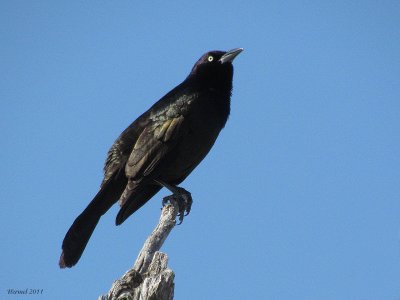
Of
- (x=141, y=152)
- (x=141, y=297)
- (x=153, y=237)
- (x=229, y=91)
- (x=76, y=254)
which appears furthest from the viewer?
(x=229, y=91)

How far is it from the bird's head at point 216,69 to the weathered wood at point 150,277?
2871 millimetres

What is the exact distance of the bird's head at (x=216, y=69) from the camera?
27.0 feet

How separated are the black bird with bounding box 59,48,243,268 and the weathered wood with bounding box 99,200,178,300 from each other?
161 centimetres

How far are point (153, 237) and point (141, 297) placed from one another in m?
0.96

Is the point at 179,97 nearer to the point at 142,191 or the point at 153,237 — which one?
the point at 142,191

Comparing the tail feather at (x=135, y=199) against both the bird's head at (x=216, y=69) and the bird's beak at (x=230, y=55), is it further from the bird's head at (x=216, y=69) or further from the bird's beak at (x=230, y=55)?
the bird's beak at (x=230, y=55)

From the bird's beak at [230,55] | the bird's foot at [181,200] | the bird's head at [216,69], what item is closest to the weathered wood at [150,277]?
the bird's foot at [181,200]

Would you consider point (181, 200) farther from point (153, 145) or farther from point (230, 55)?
point (230, 55)

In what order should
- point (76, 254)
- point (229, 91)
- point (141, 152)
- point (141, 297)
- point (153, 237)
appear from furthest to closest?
point (229, 91), point (141, 152), point (76, 254), point (153, 237), point (141, 297)

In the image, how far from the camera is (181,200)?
23.9ft

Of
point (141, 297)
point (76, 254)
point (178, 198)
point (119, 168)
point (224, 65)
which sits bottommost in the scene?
point (141, 297)

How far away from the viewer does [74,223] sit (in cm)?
707

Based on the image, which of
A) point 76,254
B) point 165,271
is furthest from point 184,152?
point 165,271

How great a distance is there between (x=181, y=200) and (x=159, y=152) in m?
0.59
